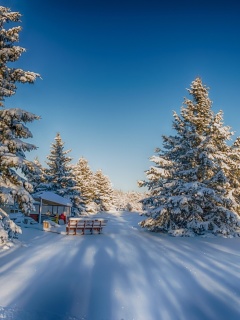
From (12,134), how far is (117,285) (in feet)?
29.2

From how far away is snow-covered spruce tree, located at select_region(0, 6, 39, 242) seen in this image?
12797 millimetres

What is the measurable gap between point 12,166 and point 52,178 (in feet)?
91.3

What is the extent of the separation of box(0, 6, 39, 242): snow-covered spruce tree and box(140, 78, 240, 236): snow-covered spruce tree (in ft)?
34.8

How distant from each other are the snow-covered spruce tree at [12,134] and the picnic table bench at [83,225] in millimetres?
6783

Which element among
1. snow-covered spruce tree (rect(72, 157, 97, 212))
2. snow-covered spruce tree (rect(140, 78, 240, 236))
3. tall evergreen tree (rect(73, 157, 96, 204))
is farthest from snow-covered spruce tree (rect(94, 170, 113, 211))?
snow-covered spruce tree (rect(140, 78, 240, 236))

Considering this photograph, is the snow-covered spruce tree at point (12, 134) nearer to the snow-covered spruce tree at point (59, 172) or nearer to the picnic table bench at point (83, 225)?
the picnic table bench at point (83, 225)

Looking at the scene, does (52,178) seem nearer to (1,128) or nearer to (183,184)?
(183,184)

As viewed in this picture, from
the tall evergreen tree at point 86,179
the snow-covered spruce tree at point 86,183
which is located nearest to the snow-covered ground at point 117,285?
the snow-covered spruce tree at point 86,183

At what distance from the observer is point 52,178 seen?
133 ft

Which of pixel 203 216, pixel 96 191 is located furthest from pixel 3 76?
pixel 96 191

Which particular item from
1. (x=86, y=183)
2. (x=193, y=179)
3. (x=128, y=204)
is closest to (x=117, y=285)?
(x=193, y=179)

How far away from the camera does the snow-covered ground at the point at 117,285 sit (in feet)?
20.5

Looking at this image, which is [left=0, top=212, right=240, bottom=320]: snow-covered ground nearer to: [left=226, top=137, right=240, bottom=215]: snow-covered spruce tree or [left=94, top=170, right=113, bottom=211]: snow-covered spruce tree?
[left=226, top=137, right=240, bottom=215]: snow-covered spruce tree

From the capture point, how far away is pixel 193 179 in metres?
21.7
